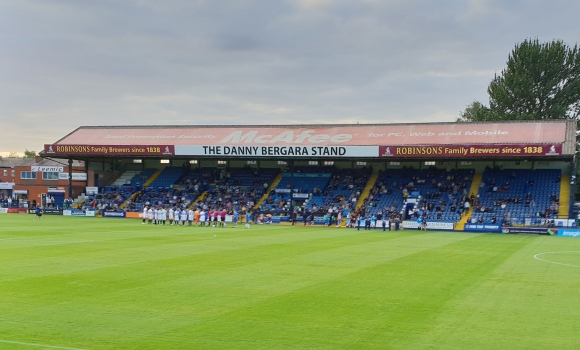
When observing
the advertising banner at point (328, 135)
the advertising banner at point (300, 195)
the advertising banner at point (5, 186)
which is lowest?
the advertising banner at point (5, 186)

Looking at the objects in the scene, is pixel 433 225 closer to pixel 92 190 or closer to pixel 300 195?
pixel 300 195

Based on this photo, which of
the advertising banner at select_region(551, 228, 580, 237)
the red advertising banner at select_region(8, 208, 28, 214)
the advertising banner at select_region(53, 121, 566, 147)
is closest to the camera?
the advertising banner at select_region(551, 228, 580, 237)

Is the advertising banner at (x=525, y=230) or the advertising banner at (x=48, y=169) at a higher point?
the advertising banner at (x=48, y=169)

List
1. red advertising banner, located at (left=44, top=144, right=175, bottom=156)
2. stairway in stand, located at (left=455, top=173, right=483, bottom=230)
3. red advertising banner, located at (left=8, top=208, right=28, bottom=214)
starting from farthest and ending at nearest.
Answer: red advertising banner, located at (left=8, top=208, right=28, bottom=214), red advertising banner, located at (left=44, top=144, right=175, bottom=156), stairway in stand, located at (left=455, top=173, right=483, bottom=230)

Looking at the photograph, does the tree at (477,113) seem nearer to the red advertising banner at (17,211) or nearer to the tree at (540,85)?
the tree at (540,85)

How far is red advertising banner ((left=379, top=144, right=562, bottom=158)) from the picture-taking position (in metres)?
46.2

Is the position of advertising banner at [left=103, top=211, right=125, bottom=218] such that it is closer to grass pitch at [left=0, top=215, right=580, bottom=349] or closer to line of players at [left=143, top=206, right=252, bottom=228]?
line of players at [left=143, top=206, right=252, bottom=228]

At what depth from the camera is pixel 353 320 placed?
38.3 feet

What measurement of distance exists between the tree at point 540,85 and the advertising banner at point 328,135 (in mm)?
21290

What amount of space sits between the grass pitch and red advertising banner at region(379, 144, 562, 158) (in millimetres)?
23833

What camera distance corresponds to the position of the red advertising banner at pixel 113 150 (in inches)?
2318

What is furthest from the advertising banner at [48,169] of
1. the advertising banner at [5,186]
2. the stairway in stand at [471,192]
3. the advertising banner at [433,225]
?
the stairway in stand at [471,192]

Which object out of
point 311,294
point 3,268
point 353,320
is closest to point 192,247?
point 3,268

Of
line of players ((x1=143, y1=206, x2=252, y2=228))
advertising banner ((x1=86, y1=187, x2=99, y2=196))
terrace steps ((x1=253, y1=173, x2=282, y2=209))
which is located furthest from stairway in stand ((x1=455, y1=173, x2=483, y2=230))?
advertising banner ((x1=86, y1=187, x2=99, y2=196))
